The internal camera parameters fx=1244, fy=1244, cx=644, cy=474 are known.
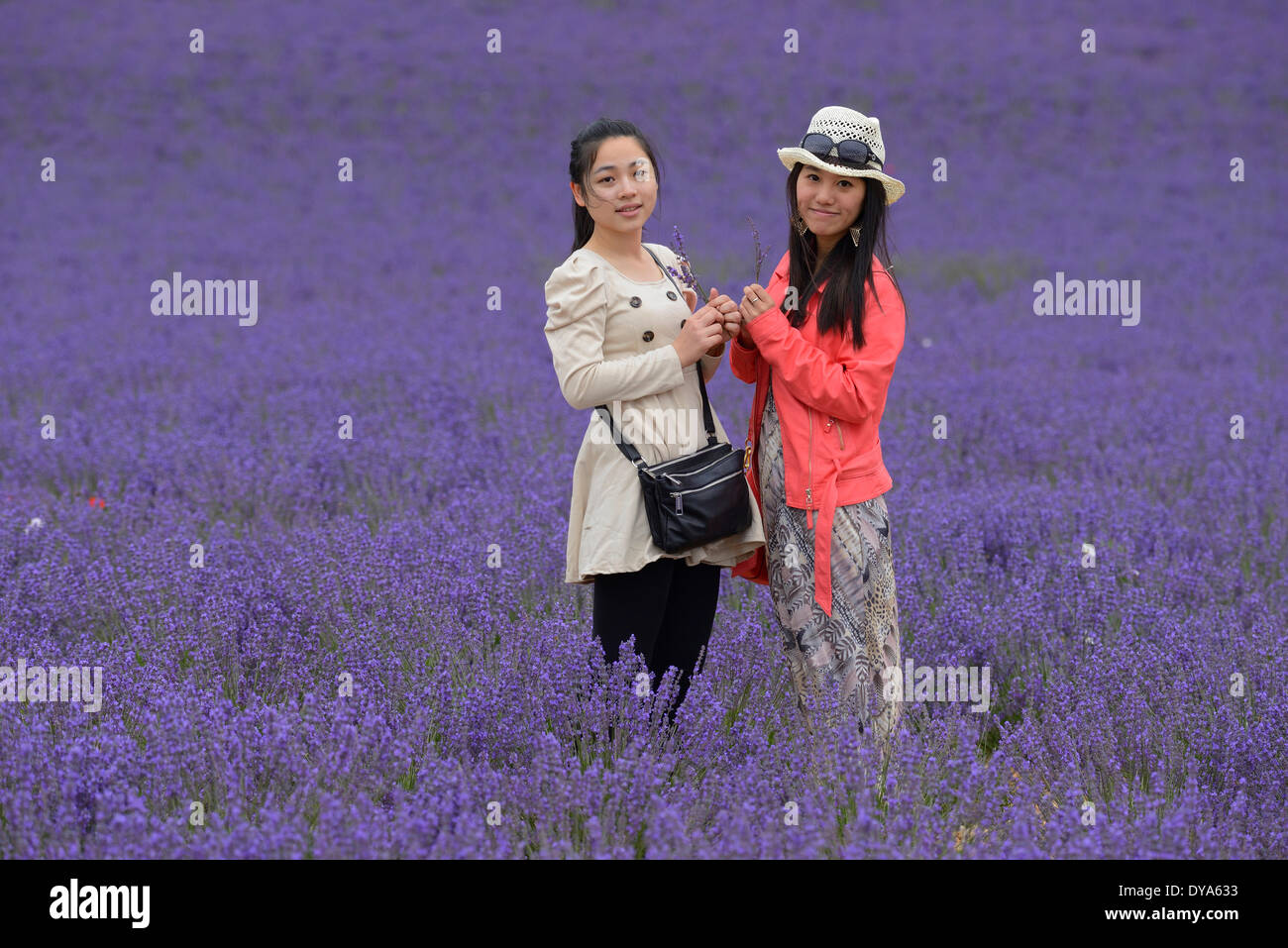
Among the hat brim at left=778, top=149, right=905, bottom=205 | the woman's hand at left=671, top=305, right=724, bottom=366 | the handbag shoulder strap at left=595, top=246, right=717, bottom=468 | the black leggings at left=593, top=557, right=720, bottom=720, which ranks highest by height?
the hat brim at left=778, top=149, right=905, bottom=205

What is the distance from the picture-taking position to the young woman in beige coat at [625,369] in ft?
7.84

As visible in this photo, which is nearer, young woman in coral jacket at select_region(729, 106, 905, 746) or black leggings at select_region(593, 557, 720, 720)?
young woman in coral jacket at select_region(729, 106, 905, 746)

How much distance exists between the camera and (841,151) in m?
2.43

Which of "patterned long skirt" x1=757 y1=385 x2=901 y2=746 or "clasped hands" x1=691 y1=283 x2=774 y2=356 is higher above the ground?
"clasped hands" x1=691 y1=283 x2=774 y2=356

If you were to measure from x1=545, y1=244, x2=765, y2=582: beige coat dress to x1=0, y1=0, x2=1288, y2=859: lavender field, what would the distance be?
0.27 m

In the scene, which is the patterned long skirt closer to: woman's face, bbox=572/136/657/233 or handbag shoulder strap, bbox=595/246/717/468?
handbag shoulder strap, bbox=595/246/717/468

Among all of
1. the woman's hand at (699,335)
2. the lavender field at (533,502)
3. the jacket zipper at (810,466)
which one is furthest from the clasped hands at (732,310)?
the lavender field at (533,502)

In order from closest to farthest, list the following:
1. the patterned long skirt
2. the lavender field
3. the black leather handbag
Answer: the lavender field
the black leather handbag
the patterned long skirt

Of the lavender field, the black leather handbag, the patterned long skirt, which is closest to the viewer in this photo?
the lavender field

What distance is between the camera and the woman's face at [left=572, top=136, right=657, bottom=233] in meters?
2.42

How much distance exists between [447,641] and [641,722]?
0.76 metres

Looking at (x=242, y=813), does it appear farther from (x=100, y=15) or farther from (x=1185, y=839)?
(x=100, y=15)

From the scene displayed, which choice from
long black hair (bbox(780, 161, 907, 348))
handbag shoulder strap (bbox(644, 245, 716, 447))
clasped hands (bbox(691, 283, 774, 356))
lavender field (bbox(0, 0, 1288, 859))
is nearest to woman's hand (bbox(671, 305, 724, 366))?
clasped hands (bbox(691, 283, 774, 356))

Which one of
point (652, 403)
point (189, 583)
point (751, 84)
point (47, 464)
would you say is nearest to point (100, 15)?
point (751, 84)
